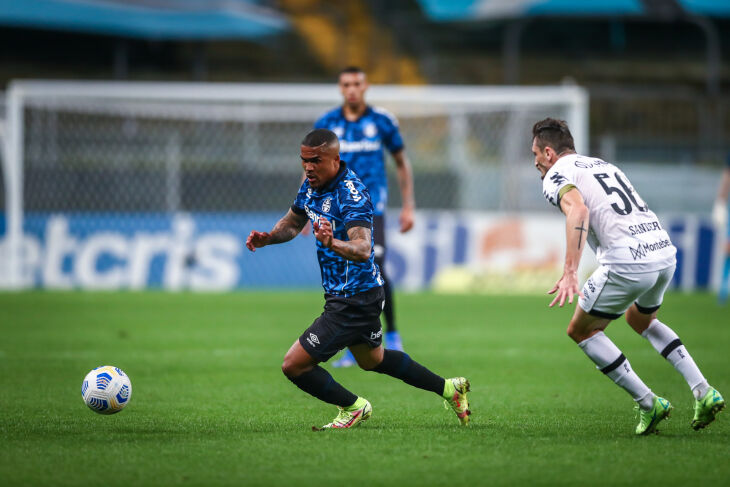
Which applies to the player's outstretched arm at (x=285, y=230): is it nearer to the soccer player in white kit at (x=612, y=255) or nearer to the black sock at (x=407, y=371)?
the black sock at (x=407, y=371)

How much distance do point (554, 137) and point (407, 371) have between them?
1.65 metres

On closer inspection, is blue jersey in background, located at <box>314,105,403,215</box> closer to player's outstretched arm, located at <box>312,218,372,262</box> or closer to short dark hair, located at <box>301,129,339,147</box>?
short dark hair, located at <box>301,129,339,147</box>

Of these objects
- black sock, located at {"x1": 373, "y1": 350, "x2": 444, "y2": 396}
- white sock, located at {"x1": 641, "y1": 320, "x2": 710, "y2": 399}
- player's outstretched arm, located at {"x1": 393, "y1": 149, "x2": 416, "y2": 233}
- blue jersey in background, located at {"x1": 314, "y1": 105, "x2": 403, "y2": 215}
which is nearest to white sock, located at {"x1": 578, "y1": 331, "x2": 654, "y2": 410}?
white sock, located at {"x1": 641, "y1": 320, "x2": 710, "y2": 399}

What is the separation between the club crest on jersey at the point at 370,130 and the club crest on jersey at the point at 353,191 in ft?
11.4

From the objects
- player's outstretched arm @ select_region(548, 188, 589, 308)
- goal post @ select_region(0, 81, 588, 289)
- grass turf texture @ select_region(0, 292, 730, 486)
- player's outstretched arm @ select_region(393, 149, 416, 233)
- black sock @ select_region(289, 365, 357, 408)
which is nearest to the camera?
grass turf texture @ select_region(0, 292, 730, 486)

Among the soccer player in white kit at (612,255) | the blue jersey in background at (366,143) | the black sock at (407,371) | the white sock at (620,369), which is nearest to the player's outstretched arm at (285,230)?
the black sock at (407,371)

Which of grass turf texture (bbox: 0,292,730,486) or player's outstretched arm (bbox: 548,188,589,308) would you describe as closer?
grass turf texture (bbox: 0,292,730,486)

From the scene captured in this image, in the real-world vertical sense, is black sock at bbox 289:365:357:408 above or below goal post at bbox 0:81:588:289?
below

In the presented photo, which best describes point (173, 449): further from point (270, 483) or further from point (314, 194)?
point (314, 194)

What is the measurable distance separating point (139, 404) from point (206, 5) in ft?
62.4

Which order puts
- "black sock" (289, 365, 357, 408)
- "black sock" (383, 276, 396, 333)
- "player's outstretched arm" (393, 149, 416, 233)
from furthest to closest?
"player's outstretched arm" (393, 149, 416, 233) < "black sock" (383, 276, 396, 333) < "black sock" (289, 365, 357, 408)

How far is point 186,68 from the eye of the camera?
2558cm

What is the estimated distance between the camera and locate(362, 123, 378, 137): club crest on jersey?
9.43 metres

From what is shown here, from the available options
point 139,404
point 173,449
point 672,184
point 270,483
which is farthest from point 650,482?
point 672,184
